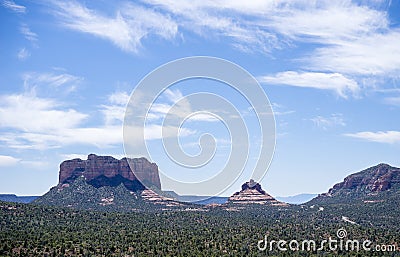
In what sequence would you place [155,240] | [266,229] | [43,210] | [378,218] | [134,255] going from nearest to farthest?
[134,255] → [155,240] → [266,229] → [43,210] → [378,218]

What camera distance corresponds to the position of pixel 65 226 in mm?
146625

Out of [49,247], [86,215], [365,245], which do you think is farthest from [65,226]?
[365,245]

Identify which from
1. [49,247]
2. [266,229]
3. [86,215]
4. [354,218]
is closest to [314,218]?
[354,218]

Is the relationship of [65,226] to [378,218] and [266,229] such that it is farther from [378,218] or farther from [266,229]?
[378,218]

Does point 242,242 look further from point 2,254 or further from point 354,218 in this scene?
point 354,218

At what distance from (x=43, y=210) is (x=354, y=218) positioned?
115854mm

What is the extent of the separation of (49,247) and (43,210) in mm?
59996

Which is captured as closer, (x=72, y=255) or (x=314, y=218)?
(x=72, y=255)

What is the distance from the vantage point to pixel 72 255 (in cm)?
10994

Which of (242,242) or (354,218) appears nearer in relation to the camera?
(242,242)

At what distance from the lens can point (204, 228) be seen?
6004 inches

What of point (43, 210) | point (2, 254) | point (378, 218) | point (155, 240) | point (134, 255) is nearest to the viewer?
point (2, 254)

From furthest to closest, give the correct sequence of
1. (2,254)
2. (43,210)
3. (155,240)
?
(43,210)
(155,240)
(2,254)

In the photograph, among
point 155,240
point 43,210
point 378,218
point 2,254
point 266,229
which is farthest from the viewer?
point 378,218
